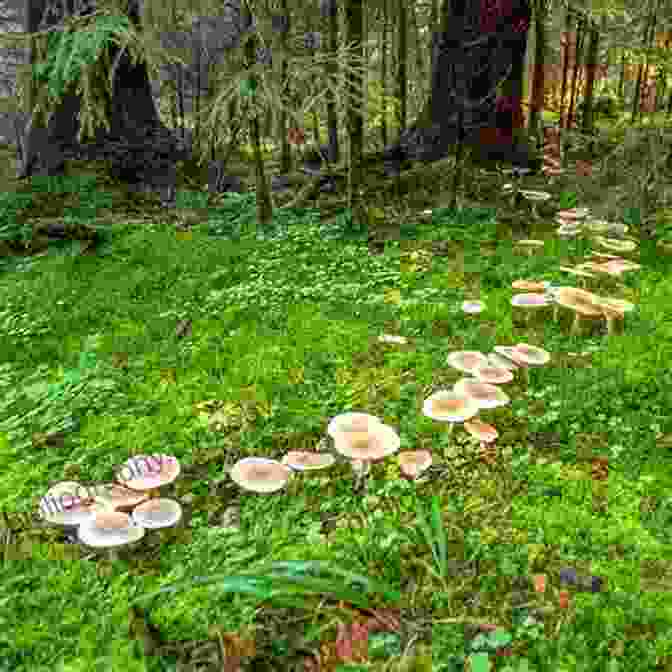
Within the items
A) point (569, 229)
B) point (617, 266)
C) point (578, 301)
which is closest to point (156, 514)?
point (578, 301)

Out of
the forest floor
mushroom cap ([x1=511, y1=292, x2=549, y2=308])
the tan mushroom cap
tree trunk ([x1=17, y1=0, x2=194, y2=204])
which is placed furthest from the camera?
tree trunk ([x1=17, y1=0, x2=194, y2=204])

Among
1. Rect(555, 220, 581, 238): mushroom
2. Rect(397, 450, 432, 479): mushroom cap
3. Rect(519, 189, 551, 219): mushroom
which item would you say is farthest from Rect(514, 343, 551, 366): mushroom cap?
Rect(519, 189, 551, 219): mushroom

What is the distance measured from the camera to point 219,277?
554 cm

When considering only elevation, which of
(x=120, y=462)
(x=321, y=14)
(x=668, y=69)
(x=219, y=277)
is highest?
(x=321, y=14)

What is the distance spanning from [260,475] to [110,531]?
70 centimetres

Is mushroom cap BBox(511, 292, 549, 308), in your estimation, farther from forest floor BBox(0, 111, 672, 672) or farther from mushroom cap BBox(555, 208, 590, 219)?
mushroom cap BBox(555, 208, 590, 219)

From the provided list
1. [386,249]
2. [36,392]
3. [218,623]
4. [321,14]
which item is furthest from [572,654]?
[321,14]

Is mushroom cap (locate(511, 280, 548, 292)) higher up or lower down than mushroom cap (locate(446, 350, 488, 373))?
higher up

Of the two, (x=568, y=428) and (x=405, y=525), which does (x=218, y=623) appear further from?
(x=568, y=428)

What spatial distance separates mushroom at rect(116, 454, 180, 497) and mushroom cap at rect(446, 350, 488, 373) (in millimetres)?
1608

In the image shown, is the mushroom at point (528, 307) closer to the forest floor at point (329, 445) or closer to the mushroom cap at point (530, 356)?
the forest floor at point (329, 445)

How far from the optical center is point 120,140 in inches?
333

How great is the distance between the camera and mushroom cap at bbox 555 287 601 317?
3.72m

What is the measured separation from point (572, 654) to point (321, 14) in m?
11.0
